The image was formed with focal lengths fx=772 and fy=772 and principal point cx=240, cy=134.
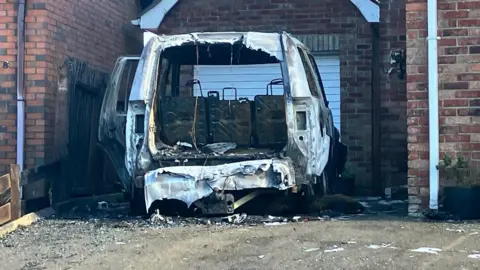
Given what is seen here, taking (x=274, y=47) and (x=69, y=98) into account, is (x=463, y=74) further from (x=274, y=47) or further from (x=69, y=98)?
(x=69, y=98)

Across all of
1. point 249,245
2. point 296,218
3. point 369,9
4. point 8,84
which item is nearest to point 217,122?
point 296,218

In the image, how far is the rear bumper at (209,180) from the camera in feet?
25.4

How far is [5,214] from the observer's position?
7.95 m

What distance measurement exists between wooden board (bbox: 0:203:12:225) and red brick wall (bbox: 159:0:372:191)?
571 cm

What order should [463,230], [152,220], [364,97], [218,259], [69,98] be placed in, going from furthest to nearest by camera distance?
[364,97] → [69,98] → [152,220] → [463,230] → [218,259]

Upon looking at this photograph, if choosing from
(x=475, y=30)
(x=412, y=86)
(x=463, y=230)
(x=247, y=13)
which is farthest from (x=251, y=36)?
(x=247, y=13)

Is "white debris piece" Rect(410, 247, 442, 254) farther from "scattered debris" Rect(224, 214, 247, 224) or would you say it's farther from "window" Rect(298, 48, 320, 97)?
"window" Rect(298, 48, 320, 97)

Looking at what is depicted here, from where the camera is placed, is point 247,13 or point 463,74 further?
point 247,13

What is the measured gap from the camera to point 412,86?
8.08m

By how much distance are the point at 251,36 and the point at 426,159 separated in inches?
89.0

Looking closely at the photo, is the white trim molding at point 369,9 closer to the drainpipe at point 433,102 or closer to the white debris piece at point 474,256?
the drainpipe at point 433,102

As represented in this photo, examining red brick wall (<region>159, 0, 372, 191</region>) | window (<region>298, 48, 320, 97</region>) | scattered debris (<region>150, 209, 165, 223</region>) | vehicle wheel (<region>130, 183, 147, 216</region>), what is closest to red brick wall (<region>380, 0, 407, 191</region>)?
red brick wall (<region>159, 0, 372, 191</region>)

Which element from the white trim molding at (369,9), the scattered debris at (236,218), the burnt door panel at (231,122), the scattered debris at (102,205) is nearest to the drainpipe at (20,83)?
the scattered debris at (102,205)

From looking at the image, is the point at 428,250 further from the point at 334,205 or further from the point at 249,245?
the point at 334,205
